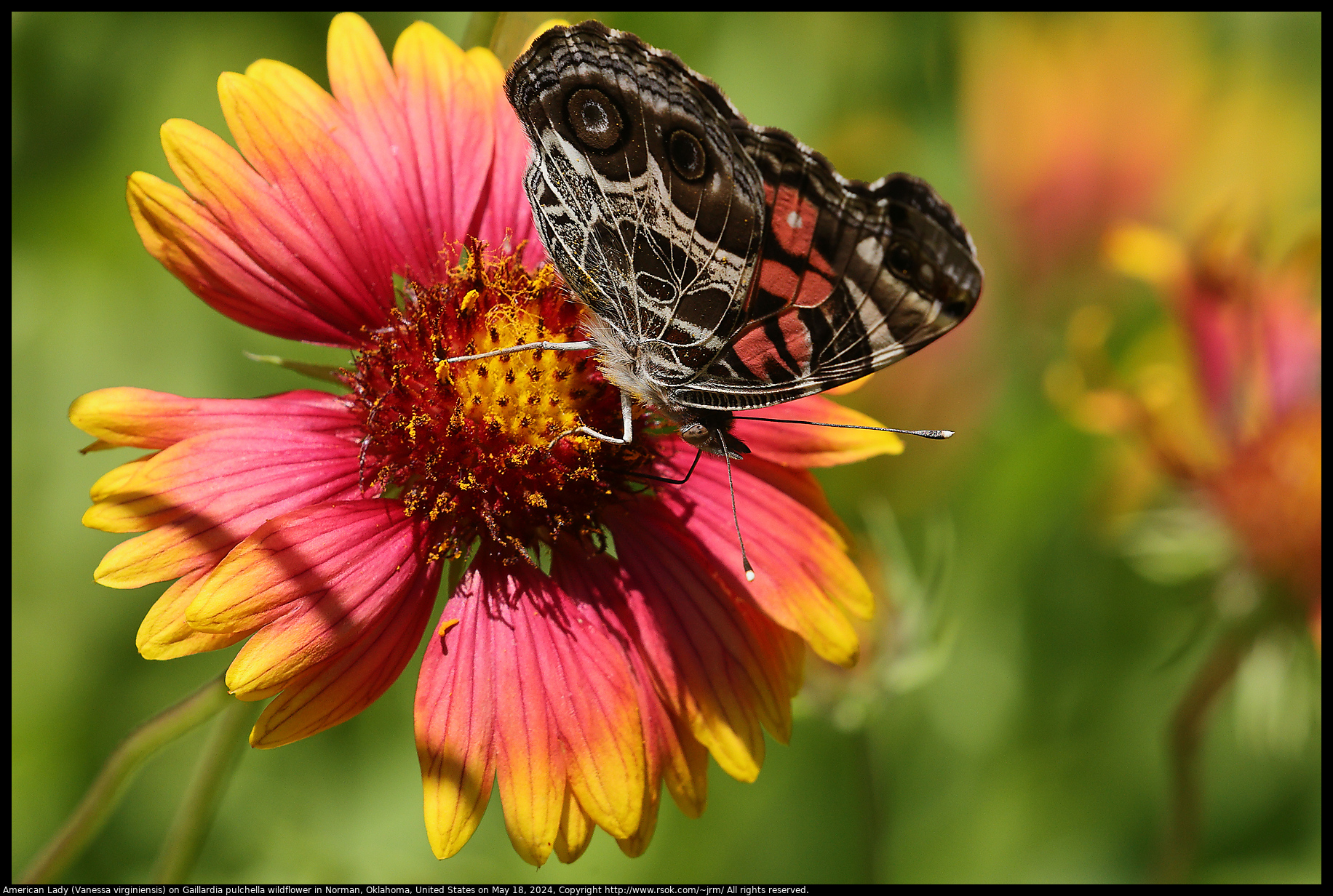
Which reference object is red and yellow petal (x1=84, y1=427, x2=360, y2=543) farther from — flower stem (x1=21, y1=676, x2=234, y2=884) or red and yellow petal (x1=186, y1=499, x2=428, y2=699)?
flower stem (x1=21, y1=676, x2=234, y2=884)

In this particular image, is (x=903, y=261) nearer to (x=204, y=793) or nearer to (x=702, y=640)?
(x=702, y=640)

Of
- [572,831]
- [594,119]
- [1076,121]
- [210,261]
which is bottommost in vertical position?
[572,831]

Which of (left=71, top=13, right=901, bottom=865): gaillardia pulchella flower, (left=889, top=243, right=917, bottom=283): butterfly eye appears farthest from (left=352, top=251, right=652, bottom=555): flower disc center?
(left=889, top=243, right=917, bottom=283): butterfly eye

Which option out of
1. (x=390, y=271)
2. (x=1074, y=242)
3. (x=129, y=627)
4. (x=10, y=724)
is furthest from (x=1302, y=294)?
(x=10, y=724)

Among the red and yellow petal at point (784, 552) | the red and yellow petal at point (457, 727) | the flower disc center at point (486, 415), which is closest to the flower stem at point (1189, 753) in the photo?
the red and yellow petal at point (784, 552)

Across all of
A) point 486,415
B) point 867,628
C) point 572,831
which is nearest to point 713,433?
point 486,415
